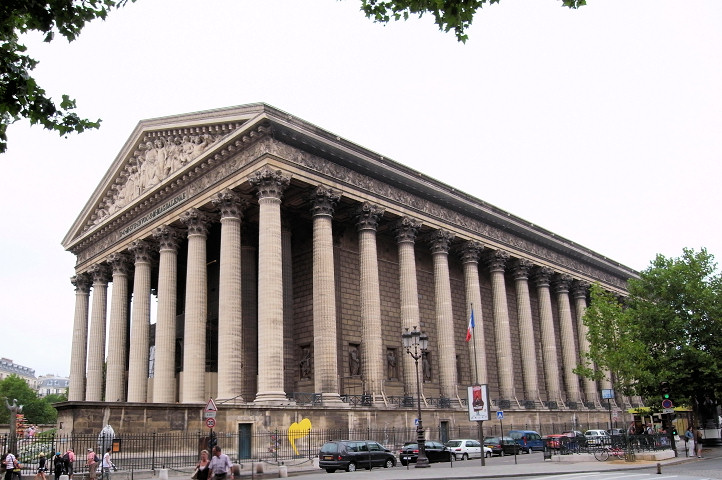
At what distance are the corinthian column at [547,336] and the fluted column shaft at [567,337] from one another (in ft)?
7.60

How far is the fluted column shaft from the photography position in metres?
61.5

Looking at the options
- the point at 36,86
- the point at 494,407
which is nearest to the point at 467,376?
the point at 494,407

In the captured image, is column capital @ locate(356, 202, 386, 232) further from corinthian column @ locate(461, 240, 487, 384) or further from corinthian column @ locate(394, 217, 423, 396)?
corinthian column @ locate(461, 240, 487, 384)

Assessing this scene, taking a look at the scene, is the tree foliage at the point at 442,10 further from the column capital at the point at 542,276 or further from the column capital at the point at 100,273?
the column capital at the point at 542,276

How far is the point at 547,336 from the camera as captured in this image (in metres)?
59.8

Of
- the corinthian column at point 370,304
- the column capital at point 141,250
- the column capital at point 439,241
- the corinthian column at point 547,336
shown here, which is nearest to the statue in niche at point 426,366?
the corinthian column at point 370,304

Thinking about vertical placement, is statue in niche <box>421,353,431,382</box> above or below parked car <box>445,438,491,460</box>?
above

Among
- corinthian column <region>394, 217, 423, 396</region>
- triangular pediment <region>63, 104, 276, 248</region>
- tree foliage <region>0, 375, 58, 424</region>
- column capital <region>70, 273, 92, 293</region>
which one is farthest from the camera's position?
tree foliage <region>0, 375, 58, 424</region>

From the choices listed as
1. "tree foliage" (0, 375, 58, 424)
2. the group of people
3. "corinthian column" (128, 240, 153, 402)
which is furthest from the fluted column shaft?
"tree foliage" (0, 375, 58, 424)

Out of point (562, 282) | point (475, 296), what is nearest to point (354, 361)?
point (475, 296)

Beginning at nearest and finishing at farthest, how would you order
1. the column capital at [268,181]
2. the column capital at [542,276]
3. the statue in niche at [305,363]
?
the column capital at [268,181] → the statue in niche at [305,363] → the column capital at [542,276]

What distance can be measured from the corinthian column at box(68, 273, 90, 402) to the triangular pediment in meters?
3.90

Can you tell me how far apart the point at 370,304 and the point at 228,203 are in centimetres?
1056

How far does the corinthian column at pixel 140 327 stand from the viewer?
149 ft
